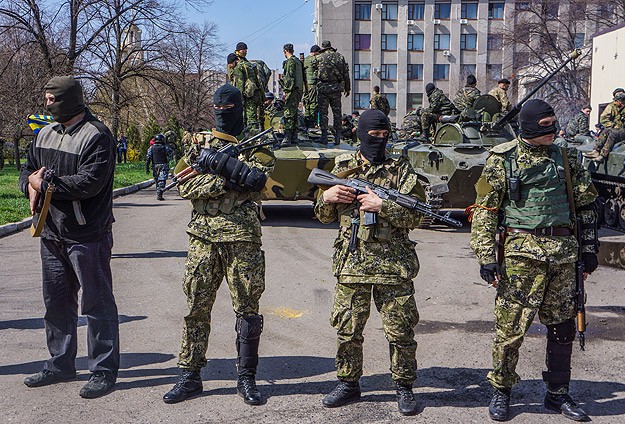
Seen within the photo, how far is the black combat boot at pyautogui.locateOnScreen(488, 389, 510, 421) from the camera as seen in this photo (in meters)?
4.52

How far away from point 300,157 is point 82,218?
861cm

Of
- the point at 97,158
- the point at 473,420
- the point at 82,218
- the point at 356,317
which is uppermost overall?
the point at 97,158

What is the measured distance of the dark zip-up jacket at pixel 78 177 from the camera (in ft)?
15.9

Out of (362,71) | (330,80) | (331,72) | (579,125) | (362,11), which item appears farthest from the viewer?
(362,71)

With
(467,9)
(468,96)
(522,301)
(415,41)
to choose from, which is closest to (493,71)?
(467,9)

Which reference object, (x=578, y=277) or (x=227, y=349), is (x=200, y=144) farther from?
(x=578, y=277)

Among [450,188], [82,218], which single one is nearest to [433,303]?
[82,218]

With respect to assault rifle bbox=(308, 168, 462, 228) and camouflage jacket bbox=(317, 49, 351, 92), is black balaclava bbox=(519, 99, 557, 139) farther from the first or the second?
camouflage jacket bbox=(317, 49, 351, 92)

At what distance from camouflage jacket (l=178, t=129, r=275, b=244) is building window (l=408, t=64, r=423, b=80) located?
55.7 meters

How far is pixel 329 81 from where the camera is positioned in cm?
1409

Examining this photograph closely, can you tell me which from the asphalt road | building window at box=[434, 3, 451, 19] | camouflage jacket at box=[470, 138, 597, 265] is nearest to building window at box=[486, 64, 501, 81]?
building window at box=[434, 3, 451, 19]

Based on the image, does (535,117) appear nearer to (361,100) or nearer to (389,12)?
(361,100)

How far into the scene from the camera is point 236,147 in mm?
4918

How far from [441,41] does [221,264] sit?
5668 cm
